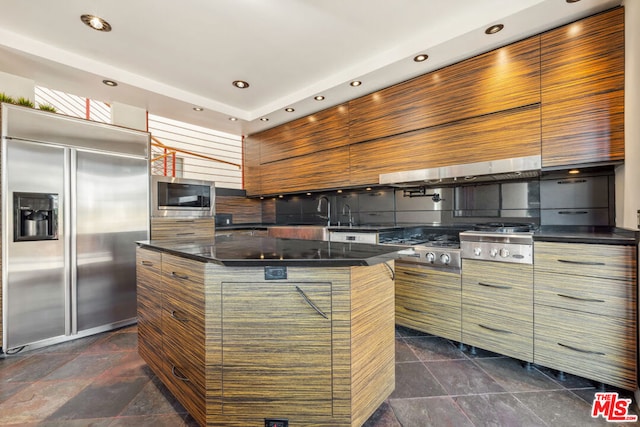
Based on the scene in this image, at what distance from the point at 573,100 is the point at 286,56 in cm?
232

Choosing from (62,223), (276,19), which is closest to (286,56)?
(276,19)

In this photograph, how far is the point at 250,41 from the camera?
2.36 metres

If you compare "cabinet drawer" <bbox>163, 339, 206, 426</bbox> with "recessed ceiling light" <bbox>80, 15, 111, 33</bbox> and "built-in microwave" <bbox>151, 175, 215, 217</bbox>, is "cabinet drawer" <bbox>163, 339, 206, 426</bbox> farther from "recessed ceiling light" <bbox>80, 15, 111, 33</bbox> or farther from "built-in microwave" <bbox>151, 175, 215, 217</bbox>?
"recessed ceiling light" <bbox>80, 15, 111, 33</bbox>

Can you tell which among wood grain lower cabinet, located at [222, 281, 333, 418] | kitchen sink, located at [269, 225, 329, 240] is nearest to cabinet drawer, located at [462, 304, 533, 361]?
wood grain lower cabinet, located at [222, 281, 333, 418]

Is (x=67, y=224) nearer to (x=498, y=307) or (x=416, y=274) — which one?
→ (x=416, y=274)

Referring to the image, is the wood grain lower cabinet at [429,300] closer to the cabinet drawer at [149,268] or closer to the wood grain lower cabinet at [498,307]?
the wood grain lower cabinet at [498,307]

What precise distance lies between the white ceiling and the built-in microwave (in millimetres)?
984

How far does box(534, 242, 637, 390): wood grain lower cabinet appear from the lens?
60.6 inches

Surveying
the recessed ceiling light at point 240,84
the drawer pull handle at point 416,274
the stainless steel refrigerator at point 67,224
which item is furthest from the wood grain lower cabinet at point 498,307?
the stainless steel refrigerator at point 67,224

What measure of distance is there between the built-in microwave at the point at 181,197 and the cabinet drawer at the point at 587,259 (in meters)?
3.52

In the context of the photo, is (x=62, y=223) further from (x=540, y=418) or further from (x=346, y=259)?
(x=540, y=418)

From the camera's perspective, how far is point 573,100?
6.31 ft

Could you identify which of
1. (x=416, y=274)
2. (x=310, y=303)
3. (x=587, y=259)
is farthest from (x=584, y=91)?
(x=310, y=303)

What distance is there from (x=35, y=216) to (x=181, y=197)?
1.33 m
